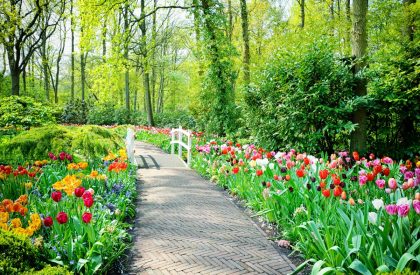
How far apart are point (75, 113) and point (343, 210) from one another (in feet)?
86.7

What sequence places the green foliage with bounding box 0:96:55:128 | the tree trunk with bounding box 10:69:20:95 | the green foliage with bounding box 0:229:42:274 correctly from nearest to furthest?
the green foliage with bounding box 0:229:42:274 < the green foliage with bounding box 0:96:55:128 < the tree trunk with bounding box 10:69:20:95

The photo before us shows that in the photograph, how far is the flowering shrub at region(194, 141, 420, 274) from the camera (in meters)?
2.91

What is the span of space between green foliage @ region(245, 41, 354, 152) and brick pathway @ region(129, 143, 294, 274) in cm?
216

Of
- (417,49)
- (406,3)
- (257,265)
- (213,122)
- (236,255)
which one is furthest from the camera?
Result: (213,122)

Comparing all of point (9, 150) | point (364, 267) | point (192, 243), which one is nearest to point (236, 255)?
point (192, 243)

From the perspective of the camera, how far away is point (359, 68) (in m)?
7.18

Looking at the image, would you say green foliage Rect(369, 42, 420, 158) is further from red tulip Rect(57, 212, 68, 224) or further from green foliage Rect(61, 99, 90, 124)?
green foliage Rect(61, 99, 90, 124)

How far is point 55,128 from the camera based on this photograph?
625 centimetres

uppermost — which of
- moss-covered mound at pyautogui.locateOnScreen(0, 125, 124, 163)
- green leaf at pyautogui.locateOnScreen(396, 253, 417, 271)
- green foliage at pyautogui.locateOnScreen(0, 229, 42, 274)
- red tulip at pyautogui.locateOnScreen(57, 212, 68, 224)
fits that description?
moss-covered mound at pyautogui.locateOnScreen(0, 125, 124, 163)

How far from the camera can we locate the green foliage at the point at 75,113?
27.2 m

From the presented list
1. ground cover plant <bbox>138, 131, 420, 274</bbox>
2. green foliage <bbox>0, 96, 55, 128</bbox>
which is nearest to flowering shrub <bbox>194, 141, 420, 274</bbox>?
ground cover plant <bbox>138, 131, 420, 274</bbox>

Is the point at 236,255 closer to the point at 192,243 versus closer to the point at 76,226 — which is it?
the point at 192,243

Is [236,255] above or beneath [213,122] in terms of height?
beneath

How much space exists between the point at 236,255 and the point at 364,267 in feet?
4.82
